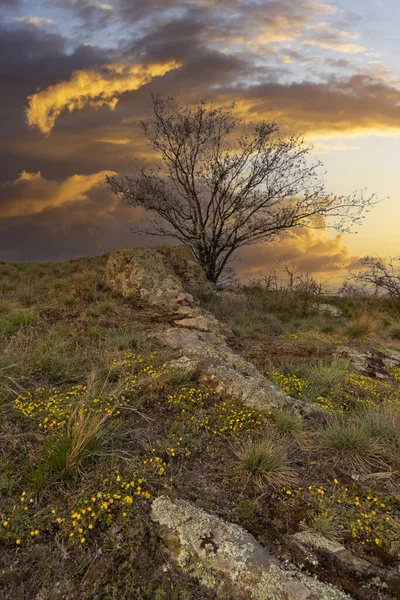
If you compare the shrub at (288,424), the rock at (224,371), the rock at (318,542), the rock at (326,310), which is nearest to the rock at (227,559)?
the rock at (318,542)

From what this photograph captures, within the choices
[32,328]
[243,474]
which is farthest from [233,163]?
[243,474]

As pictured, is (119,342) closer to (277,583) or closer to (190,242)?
(277,583)

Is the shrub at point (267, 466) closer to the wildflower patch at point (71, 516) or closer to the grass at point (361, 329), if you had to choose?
the wildflower patch at point (71, 516)

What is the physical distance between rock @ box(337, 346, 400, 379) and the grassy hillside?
1349 millimetres

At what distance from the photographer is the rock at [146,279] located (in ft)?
32.5

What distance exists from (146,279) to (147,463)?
22.9 feet

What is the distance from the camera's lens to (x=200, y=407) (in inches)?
201

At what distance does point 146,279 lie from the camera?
1047 cm

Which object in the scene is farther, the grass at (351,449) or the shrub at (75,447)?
the grass at (351,449)

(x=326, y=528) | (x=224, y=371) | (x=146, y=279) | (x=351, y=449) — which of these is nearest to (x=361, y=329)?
(x=146, y=279)

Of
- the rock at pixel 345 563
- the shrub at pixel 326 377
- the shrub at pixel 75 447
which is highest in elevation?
the shrub at pixel 75 447

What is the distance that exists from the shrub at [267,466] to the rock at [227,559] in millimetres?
751

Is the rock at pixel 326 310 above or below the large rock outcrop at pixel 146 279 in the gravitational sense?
below

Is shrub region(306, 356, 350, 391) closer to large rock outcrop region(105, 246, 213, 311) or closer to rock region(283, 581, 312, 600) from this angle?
large rock outcrop region(105, 246, 213, 311)
